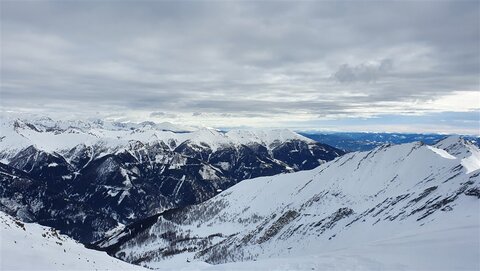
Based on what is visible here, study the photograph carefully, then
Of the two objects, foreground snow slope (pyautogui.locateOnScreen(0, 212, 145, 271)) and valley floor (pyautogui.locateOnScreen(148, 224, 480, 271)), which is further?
valley floor (pyautogui.locateOnScreen(148, 224, 480, 271))

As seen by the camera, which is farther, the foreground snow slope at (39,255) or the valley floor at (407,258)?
the valley floor at (407,258)

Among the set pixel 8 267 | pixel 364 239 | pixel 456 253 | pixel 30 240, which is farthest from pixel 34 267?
pixel 364 239

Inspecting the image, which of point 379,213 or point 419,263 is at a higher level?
point 419,263

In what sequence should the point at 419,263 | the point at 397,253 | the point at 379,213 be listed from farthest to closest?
the point at 379,213, the point at 397,253, the point at 419,263

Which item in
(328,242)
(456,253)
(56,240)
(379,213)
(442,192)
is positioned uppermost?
(456,253)

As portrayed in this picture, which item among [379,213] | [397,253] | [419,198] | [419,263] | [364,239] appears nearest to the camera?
[419,263]

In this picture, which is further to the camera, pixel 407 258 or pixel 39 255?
pixel 407 258

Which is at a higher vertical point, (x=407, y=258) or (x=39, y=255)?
(x=407, y=258)

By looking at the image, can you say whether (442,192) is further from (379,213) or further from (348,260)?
(348,260)
